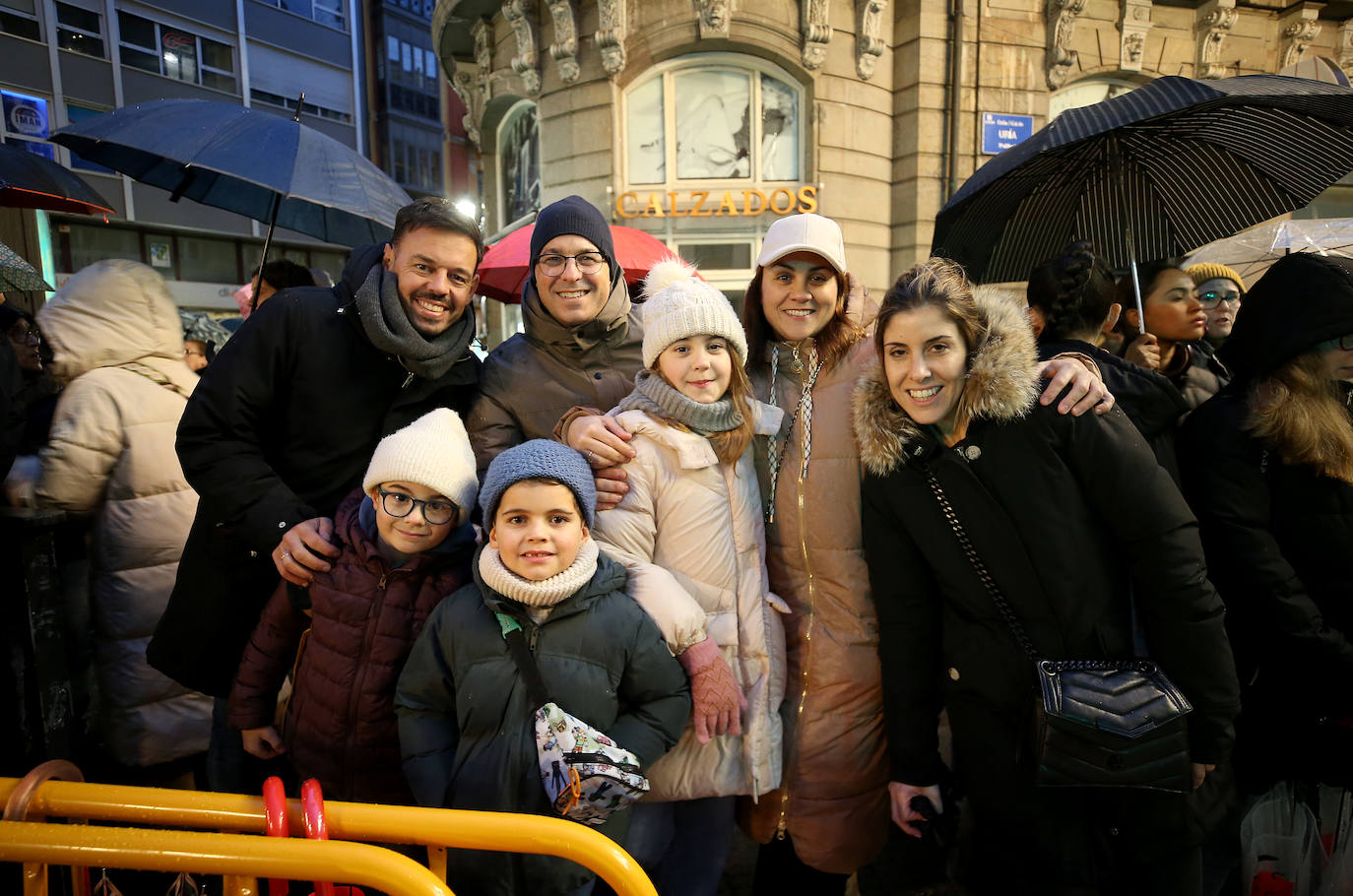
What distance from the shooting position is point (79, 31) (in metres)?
20.7

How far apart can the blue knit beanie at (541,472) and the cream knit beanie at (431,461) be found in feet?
0.35

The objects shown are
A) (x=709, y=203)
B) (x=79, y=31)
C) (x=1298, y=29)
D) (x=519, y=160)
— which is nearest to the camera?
(x=709, y=203)

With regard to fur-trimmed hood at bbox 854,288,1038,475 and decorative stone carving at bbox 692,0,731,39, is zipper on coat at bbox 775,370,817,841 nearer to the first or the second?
fur-trimmed hood at bbox 854,288,1038,475

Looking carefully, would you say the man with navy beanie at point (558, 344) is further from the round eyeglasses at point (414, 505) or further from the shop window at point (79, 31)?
the shop window at point (79, 31)

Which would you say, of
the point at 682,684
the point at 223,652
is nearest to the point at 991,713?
the point at 682,684

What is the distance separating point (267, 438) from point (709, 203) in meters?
9.14

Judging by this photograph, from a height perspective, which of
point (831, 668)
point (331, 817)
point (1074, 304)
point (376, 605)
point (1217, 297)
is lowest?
point (831, 668)

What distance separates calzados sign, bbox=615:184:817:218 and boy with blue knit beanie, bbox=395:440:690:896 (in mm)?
9123

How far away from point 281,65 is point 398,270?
30.8 metres

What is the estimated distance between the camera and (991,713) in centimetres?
200

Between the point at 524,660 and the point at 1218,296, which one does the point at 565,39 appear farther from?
the point at 524,660

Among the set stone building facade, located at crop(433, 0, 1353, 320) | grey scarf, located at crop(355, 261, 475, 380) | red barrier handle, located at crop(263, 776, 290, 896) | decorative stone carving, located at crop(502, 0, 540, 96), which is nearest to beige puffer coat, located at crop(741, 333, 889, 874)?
grey scarf, located at crop(355, 261, 475, 380)

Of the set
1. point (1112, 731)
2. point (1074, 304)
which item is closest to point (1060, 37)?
point (1074, 304)

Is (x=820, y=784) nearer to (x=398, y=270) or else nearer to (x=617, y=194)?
(x=398, y=270)
